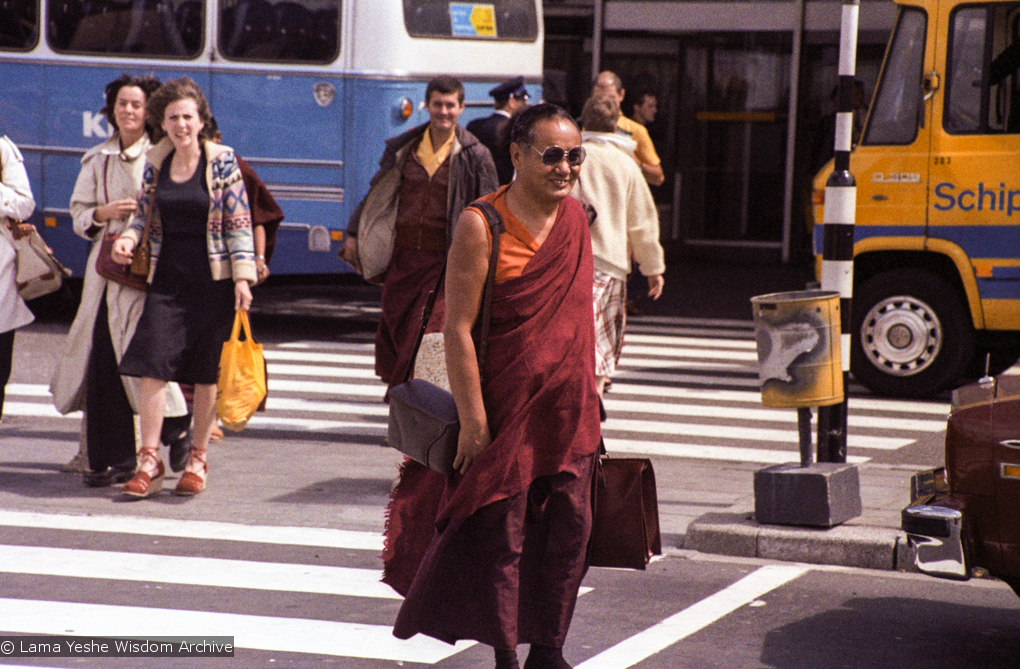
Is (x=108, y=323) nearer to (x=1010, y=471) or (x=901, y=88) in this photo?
(x=1010, y=471)

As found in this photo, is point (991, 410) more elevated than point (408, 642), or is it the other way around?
point (991, 410)

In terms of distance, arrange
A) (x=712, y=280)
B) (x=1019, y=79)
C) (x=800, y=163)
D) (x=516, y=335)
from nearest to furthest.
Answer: (x=516, y=335) → (x=1019, y=79) → (x=712, y=280) → (x=800, y=163)

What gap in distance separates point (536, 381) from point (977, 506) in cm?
141

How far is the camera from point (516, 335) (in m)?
4.22

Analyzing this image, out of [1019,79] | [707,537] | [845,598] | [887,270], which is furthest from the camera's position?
[887,270]

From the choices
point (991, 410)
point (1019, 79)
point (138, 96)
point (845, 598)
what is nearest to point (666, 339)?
point (1019, 79)

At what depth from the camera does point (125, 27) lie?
1328cm

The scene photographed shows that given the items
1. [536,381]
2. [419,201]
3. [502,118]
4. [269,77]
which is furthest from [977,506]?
[269,77]

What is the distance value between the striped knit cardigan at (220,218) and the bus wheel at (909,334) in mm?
4985

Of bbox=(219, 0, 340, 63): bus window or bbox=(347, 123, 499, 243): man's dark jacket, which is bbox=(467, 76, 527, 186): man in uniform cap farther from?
bbox=(347, 123, 499, 243): man's dark jacket

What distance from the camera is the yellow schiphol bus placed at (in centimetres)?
990

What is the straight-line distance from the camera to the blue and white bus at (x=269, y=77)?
42.2 feet

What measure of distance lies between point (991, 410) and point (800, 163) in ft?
52.1

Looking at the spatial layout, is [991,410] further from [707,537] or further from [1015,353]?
[1015,353]
